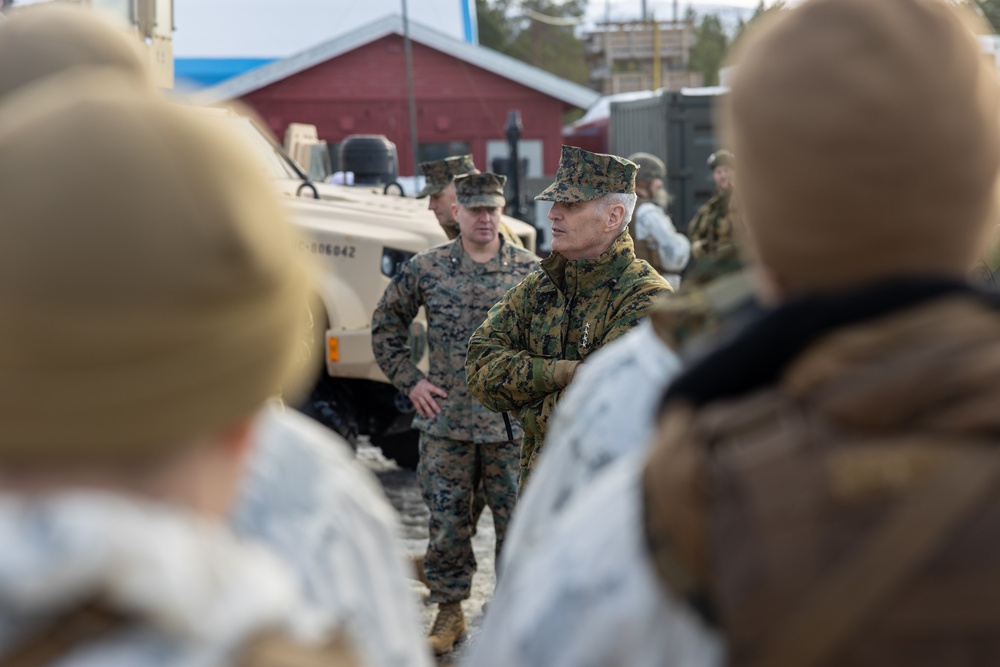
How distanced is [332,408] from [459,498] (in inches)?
73.3

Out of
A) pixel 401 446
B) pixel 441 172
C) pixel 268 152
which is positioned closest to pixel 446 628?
pixel 441 172

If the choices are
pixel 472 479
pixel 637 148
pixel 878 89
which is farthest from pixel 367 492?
pixel 637 148

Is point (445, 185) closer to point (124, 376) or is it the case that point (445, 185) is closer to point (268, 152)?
point (268, 152)

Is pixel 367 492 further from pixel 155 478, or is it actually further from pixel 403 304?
pixel 403 304

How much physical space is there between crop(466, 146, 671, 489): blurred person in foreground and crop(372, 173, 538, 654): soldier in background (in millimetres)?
1131

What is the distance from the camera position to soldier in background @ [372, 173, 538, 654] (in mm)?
5707

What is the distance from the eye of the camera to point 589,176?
486 centimetres

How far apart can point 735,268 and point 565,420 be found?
11.4 inches

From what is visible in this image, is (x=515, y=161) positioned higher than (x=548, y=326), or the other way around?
(x=515, y=161)

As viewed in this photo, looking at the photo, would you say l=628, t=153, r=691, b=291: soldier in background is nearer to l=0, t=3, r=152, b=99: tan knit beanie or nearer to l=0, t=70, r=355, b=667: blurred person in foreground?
l=0, t=3, r=152, b=99: tan knit beanie

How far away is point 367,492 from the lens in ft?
5.08

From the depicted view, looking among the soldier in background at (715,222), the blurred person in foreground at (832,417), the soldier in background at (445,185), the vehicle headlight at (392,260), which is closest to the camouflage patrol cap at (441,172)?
the soldier in background at (445,185)

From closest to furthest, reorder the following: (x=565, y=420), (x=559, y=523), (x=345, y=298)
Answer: (x=559, y=523) → (x=565, y=420) → (x=345, y=298)

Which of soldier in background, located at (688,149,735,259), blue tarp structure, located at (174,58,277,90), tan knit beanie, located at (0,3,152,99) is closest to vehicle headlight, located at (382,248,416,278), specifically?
soldier in background, located at (688,149,735,259)
